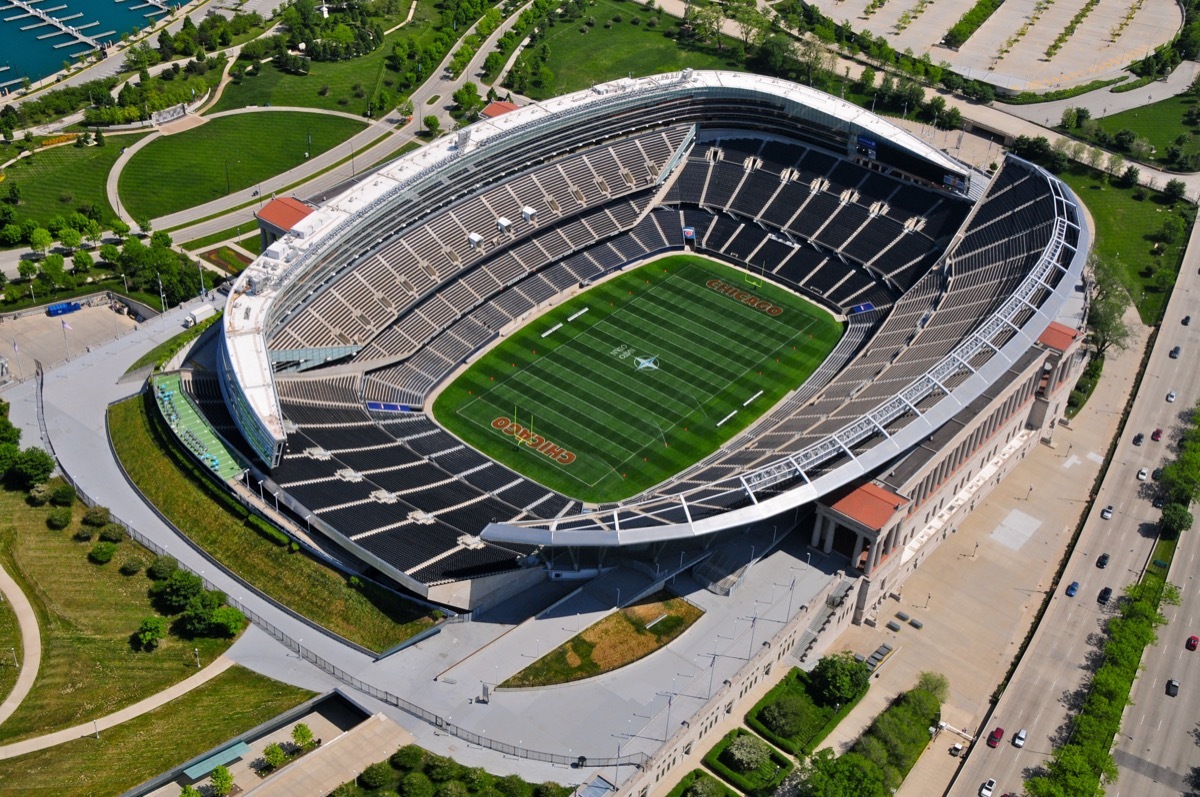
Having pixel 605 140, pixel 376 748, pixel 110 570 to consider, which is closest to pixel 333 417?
pixel 110 570

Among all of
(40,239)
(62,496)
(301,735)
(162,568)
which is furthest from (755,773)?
(40,239)

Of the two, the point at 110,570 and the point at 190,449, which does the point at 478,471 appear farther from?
the point at 110,570

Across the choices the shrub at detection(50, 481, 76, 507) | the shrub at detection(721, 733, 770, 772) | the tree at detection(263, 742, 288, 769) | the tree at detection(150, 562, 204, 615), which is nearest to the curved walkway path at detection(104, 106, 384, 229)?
the shrub at detection(50, 481, 76, 507)

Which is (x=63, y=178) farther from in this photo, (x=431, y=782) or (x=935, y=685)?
(x=935, y=685)

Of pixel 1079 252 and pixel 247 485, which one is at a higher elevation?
pixel 1079 252

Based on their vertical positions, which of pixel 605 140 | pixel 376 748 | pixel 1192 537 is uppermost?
pixel 605 140

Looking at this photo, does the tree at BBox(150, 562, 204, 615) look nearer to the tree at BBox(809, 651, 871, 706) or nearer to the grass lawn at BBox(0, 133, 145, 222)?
the tree at BBox(809, 651, 871, 706)

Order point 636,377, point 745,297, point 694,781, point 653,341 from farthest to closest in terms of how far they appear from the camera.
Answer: point 745,297 < point 653,341 < point 636,377 < point 694,781
